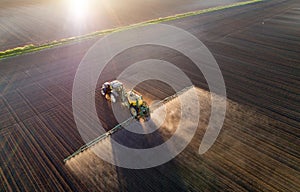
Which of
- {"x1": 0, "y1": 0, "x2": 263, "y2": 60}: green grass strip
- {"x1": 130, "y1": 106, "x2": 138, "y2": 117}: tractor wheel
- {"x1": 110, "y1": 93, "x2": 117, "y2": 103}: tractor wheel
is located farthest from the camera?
{"x1": 0, "y1": 0, "x2": 263, "y2": 60}: green grass strip

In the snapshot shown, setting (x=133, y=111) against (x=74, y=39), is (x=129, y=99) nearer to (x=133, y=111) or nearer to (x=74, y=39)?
(x=133, y=111)

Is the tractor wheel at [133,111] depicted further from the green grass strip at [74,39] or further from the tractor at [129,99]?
the green grass strip at [74,39]

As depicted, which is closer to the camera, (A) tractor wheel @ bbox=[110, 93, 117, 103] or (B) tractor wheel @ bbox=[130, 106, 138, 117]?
(B) tractor wheel @ bbox=[130, 106, 138, 117]

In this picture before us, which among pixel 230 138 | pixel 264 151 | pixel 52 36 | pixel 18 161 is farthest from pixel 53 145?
pixel 52 36

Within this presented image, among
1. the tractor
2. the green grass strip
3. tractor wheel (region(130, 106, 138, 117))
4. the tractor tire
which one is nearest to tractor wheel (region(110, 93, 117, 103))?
the tractor

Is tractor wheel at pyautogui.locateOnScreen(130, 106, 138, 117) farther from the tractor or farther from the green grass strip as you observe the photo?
the green grass strip

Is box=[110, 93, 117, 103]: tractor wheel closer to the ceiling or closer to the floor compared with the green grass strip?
closer to the floor

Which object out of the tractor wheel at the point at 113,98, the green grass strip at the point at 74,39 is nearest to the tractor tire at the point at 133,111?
the tractor wheel at the point at 113,98

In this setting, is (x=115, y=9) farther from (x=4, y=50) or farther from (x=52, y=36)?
(x=4, y=50)
